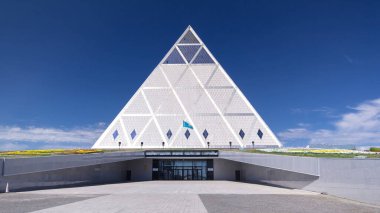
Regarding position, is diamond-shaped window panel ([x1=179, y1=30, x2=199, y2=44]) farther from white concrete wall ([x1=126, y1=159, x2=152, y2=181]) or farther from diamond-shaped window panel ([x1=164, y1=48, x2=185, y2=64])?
white concrete wall ([x1=126, y1=159, x2=152, y2=181])

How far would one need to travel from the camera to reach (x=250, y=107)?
140 feet

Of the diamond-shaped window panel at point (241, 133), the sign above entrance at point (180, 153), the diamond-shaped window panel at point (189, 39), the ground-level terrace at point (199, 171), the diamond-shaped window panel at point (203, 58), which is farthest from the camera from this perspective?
the diamond-shaped window panel at point (189, 39)

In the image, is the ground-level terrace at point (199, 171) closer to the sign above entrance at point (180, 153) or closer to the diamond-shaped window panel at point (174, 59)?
the sign above entrance at point (180, 153)

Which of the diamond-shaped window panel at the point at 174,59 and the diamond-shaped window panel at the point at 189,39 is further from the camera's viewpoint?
the diamond-shaped window panel at the point at 189,39

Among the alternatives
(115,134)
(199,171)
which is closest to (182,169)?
(199,171)

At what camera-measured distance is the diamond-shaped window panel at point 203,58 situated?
47188 mm

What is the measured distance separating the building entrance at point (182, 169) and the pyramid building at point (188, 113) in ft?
8.66

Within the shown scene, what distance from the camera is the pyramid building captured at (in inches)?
1615

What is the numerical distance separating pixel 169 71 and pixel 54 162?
965 inches

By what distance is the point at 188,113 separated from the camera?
43219 mm

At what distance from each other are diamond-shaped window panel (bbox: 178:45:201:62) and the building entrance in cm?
1674

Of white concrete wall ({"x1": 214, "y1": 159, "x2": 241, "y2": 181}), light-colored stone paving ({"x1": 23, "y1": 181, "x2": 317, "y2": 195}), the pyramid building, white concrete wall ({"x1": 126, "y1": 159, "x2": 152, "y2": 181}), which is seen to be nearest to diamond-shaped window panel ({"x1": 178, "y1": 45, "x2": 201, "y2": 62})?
the pyramid building

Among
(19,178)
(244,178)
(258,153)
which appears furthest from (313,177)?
(19,178)

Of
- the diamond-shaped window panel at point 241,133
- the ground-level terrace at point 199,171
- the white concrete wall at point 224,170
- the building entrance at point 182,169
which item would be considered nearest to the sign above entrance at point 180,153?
the ground-level terrace at point 199,171
